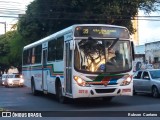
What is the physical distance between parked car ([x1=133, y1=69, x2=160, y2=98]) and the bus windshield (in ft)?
17.0

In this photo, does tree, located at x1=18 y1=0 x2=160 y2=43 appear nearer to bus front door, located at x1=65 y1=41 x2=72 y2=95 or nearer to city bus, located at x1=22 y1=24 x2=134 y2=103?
city bus, located at x1=22 y1=24 x2=134 y2=103

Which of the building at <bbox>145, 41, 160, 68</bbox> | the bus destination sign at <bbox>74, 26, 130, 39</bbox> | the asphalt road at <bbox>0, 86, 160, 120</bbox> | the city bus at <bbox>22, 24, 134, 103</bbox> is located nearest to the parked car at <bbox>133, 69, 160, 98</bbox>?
the asphalt road at <bbox>0, 86, 160, 120</bbox>

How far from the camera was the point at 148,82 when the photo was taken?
22.1 m

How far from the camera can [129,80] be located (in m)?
16.5

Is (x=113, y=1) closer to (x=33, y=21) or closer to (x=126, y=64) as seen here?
(x=33, y=21)

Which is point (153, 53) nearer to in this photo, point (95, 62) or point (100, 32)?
point (100, 32)

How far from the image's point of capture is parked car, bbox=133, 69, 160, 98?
69.7 ft

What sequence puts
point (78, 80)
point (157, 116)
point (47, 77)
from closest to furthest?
point (157, 116) → point (78, 80) → point (47, 77)

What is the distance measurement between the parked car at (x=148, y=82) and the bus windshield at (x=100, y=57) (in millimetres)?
5191

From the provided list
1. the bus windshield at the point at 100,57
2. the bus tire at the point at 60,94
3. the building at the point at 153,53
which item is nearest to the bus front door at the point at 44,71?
the bus tire at the point at 60,94

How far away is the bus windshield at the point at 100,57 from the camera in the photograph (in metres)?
16.1

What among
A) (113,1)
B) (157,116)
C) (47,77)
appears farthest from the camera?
(113,1)

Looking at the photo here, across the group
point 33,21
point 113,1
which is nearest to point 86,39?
point 113,1

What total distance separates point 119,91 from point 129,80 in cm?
66
